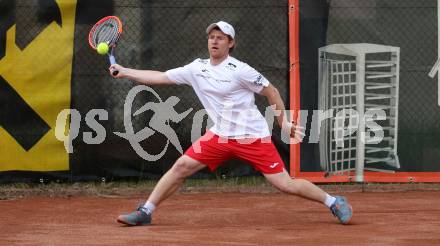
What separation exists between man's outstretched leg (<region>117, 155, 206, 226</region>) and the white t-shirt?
0.31 m

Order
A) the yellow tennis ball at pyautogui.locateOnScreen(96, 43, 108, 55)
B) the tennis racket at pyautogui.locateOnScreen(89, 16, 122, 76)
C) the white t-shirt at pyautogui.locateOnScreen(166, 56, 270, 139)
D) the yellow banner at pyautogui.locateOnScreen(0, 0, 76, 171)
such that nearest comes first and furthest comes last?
the white t-shirt at pyautogui.locateOnScreen(166, 56, 270, 139), the yellow tennis ball at pyautogui.locateOnScreen(96, 43, 108, 55), the tennis racket at pyautogui.locateOnScreen(89, 16, 122, 76), the yellow banner at pyautogui.locateOnScreen(0, 0, 76, 171)

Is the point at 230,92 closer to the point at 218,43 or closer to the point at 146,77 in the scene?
the point at 218,43

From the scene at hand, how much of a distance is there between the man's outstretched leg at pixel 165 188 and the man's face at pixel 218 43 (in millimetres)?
801

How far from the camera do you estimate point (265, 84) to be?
6.83 m

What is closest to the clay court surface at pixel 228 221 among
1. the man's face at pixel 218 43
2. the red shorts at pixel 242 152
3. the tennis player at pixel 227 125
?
the tennis player at pixel 227 125

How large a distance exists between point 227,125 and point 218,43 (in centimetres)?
60

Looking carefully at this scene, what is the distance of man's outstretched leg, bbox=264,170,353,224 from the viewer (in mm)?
6953

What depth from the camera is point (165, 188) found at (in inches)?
275

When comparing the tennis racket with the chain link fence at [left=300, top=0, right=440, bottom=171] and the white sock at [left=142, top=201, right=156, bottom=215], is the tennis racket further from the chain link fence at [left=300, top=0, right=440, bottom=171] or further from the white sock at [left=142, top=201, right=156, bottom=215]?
the chain link fence at [left=300, top=0, right=440, bottom=171]

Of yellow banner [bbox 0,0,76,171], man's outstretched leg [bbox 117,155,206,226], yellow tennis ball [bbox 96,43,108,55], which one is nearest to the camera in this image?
man's outstretched leg [bbox 117,155,206,226]

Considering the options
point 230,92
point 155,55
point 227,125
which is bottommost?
point 227,125

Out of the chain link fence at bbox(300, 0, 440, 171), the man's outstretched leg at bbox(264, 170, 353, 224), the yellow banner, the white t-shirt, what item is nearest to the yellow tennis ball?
the white t-shirt

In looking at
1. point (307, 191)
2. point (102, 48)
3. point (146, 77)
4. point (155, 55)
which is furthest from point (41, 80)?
point (307, 191)

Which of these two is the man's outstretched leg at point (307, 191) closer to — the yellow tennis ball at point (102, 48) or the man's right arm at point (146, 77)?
the man's right arm at point (146, 77)
